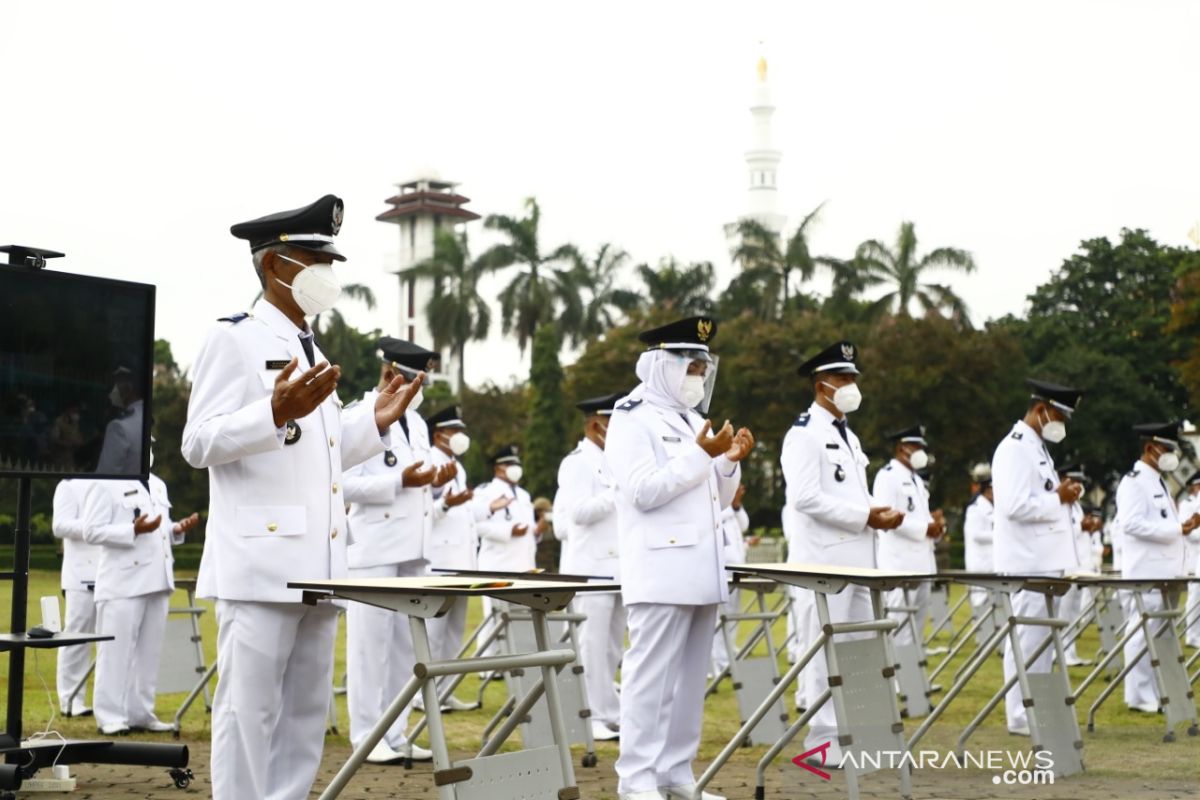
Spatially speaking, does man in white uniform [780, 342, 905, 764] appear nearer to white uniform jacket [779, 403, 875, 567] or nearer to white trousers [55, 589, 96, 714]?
white uniform jacket [779, 403, 875, 567]

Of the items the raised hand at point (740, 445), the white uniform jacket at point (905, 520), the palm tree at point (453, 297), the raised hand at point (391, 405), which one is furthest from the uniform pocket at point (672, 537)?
the palm tree at point (453, 297)

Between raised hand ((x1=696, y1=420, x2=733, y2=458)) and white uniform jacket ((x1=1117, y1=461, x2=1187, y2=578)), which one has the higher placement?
raised hand ((x1=696, y1=420, x2=733, y2=458))

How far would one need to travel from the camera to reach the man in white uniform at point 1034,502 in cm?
1084

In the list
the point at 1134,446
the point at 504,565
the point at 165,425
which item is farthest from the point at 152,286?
the point at 1134,446

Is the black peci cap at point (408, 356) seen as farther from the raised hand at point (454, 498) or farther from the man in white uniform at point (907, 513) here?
the man in white uniform at point (907, 513)

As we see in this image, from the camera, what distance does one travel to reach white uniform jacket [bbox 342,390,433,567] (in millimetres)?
9602

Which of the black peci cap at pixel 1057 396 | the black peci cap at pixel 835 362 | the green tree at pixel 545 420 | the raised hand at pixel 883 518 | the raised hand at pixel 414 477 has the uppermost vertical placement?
the green tree at pixel 545 420

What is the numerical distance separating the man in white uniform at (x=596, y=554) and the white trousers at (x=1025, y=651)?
2.67 m

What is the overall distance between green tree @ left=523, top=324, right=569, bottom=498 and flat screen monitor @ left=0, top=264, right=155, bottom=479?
38.4m

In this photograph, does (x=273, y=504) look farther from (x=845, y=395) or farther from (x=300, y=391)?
(x=845, y=395)

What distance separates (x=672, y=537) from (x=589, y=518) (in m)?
4.10

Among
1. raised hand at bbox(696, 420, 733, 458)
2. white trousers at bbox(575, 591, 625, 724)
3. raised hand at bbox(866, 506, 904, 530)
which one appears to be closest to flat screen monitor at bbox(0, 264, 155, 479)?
raised hand at bbox(696, 420, 733, 458)

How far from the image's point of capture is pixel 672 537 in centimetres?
746

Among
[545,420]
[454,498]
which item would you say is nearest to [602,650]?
[454,498]
